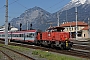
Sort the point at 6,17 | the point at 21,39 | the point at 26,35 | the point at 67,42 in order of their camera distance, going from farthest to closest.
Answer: the point at 21,39
the point at 26,35
the point at 6,17
the point at 67,42

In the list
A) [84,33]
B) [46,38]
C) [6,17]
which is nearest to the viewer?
[46,38]

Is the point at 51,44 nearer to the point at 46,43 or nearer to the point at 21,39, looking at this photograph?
the point at 46,43

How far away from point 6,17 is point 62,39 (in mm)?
15111

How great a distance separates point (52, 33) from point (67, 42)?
3.49 m

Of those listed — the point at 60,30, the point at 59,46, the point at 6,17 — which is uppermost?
the point at 6,17

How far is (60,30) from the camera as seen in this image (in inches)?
1282

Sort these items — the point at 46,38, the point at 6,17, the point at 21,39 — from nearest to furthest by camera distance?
the point at 46,38 < the point at 6,17 < the point at 21,39

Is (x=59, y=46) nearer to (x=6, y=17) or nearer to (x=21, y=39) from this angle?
(x=6, y=17)

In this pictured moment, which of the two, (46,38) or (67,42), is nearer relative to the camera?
(67,42)

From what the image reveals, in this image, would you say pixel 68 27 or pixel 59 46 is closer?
pixel 59 46

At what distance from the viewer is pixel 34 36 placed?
45.5 metres

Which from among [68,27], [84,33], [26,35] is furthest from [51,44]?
[68,27]

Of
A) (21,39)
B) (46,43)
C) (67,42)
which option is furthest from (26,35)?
(67,42)

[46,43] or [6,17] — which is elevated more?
[6,17]
